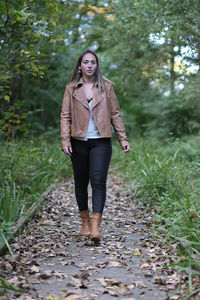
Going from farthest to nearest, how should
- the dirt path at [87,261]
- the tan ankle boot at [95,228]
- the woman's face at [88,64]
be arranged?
the woman's face at [88,64]
the tan ankle boot at [95,228]
the dirt path at [87,261]

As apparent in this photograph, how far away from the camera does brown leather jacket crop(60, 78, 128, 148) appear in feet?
14.5

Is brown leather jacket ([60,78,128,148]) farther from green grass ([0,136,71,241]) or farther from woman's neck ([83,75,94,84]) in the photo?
green grass ([0,136,71,241])

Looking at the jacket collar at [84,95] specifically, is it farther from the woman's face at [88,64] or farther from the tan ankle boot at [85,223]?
the tan ankle boot at [85,223]

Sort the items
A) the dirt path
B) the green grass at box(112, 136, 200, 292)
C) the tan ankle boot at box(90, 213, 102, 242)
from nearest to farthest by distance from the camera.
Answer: the dirt path, the green grass at box(112, 136, 200, 292), the tan ankle boot at box(90, 213, 102, 242)

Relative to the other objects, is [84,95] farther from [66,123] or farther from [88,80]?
[66,123]

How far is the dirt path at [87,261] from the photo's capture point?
314 centimetres

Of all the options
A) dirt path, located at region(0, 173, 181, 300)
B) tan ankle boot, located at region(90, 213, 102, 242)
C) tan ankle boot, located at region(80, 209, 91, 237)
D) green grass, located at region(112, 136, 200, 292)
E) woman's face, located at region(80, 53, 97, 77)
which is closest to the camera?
dirt path, located at region(0, 173, 181, 300)

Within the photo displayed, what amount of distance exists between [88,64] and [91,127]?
77 cm

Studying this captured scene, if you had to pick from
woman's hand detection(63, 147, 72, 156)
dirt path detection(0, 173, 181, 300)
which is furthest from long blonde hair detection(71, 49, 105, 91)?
dirt path detection(0, 173, 181, 300)

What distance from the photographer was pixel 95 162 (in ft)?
14.5

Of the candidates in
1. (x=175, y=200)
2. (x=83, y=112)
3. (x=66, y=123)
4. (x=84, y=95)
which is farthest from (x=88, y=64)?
(x=175, y=200)

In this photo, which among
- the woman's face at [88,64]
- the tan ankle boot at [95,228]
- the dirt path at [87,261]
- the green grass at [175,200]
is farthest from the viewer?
the woman's face at [88,64]

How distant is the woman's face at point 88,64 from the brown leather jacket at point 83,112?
0.44 ft

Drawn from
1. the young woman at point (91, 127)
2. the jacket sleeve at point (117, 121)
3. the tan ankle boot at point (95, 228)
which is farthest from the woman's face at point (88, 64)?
the tan ankle boot at point (95, 228)
